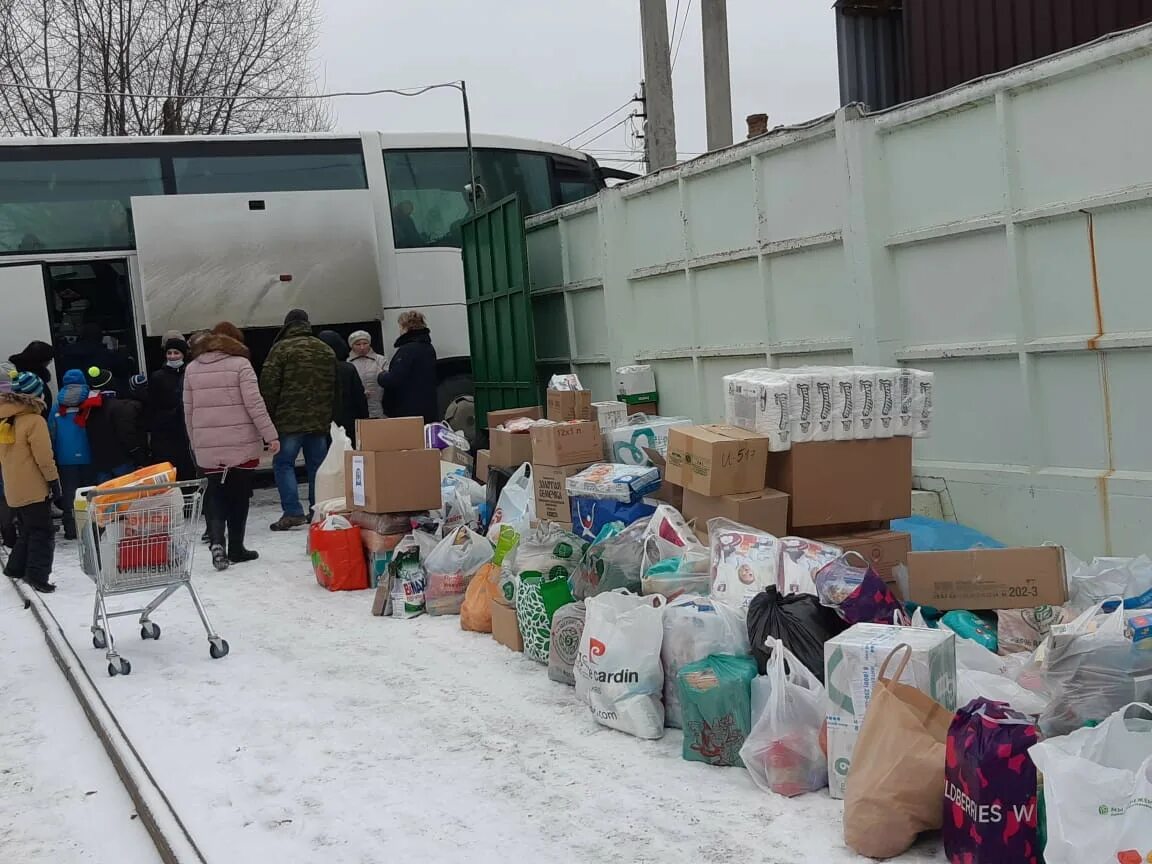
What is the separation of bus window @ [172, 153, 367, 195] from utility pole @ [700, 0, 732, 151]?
11.6ft

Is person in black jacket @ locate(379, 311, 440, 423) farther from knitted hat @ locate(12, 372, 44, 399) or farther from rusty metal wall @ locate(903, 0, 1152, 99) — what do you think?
rusty metal wall @ locate(903, 0, 1152, 99)

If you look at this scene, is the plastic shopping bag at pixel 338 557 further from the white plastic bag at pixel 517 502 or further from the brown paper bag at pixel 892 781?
the brown paper bag at pixel 892 781

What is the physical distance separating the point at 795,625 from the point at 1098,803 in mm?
1285

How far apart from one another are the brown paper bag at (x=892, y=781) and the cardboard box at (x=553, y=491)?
3346mm

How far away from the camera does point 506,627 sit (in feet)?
17.2

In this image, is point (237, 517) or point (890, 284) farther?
Answer: point (237, 517)

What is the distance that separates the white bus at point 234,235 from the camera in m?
10.1

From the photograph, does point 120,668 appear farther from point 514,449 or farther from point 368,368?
point 368,368

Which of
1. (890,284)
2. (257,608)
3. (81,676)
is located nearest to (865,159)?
(890,284)

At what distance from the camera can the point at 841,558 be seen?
13.3 feet

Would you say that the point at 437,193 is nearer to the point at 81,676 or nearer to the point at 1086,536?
the point at 81,676

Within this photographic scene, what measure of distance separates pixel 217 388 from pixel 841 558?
16.9 ft

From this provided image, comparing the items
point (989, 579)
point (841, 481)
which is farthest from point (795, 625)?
point (841, 481)

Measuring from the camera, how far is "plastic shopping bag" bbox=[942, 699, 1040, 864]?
276 centimetres
